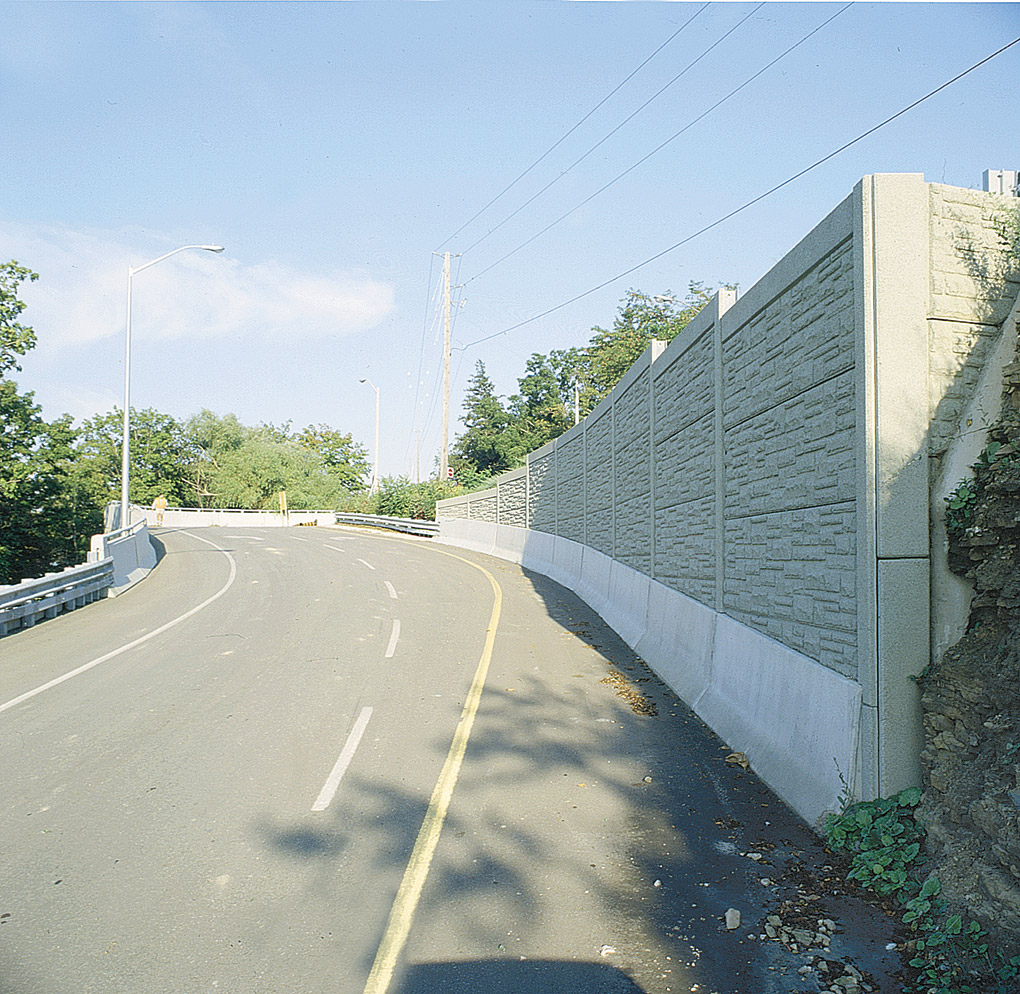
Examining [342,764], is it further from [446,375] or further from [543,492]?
[446,375]

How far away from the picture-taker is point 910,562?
19.4ft

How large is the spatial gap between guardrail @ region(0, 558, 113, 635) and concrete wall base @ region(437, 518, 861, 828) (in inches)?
424

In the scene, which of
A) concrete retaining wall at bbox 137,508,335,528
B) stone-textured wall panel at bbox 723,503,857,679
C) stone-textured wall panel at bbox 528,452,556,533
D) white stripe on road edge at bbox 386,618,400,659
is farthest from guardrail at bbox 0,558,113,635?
concrete retaining wall at bbox 137,508,335,528

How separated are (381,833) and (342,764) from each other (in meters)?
1.56

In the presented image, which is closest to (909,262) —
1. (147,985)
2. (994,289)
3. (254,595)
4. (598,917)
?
(994,289)

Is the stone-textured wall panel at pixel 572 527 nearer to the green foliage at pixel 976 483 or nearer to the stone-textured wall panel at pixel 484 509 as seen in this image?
the stone-textured wall panel at pixel 484 509

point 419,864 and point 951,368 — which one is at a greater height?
point 951,368

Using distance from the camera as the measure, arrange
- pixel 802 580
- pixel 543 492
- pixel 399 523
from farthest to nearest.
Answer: pixel 399 523, pixel 543 492, pixel 802 580

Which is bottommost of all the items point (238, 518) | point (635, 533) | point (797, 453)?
point (238, 518)

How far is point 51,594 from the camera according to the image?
→ 16531 mm

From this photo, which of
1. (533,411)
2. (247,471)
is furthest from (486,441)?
(247,471)

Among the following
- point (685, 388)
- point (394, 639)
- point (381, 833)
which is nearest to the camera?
point (381, 833)

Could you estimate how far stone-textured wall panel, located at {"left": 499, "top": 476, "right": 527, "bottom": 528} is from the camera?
30.2 meters

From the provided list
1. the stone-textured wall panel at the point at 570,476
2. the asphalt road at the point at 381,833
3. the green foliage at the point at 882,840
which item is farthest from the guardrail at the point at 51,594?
the green foliage at the point at 882,840
